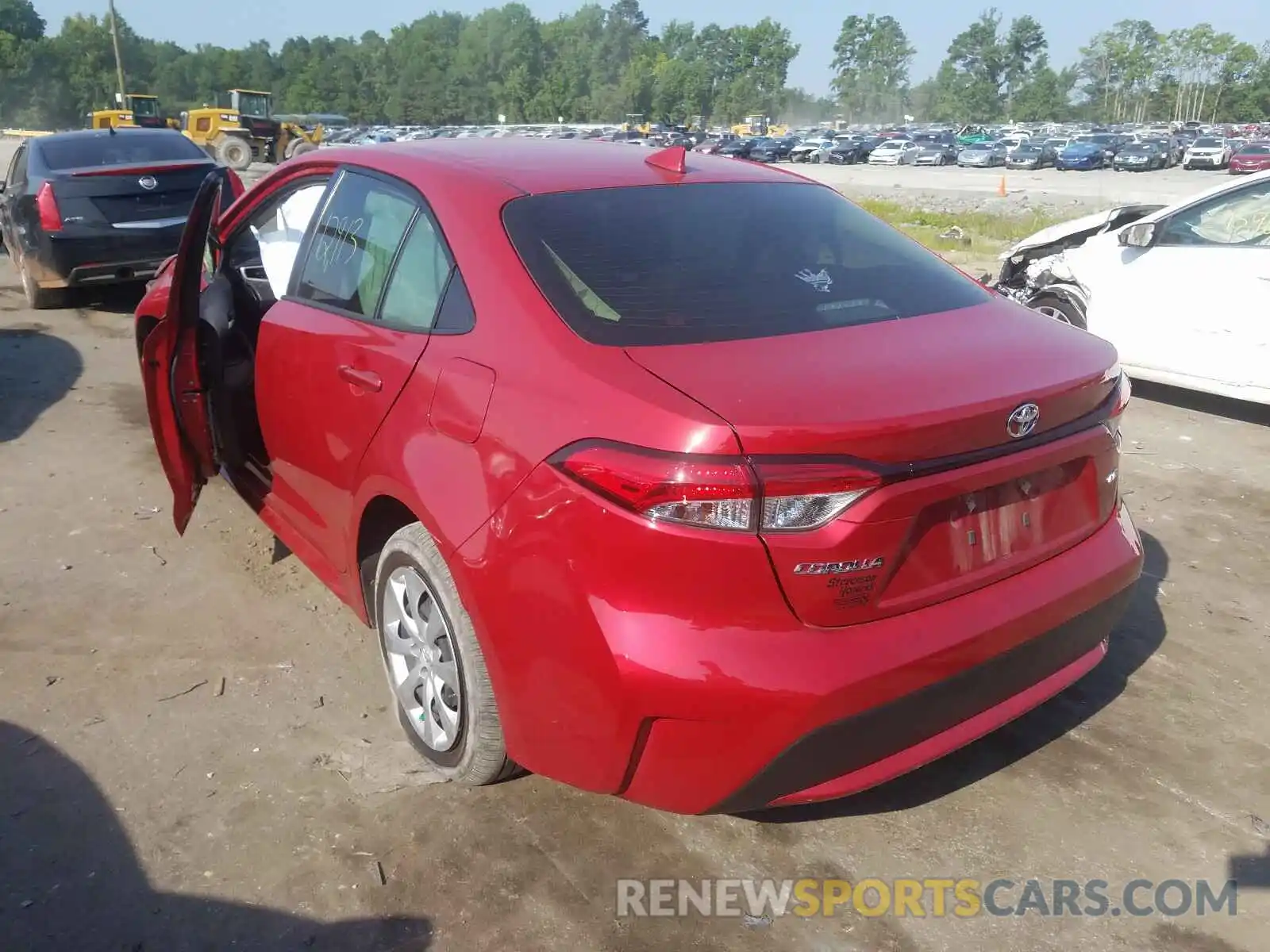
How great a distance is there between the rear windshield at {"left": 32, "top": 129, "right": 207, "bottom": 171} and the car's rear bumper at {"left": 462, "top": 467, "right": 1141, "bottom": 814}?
8.22 metres

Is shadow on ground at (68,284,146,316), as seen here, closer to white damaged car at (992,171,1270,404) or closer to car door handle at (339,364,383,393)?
car door handle at (339,364,383,393)

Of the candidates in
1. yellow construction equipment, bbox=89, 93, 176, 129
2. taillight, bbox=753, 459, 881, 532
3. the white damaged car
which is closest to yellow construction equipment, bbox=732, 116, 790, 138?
yellow construction equipment, bbox=89, 93, 176, 129

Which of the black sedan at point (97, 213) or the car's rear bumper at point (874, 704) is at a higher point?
the black sedan at point (97, 213)

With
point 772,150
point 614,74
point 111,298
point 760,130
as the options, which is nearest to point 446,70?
point 614,74

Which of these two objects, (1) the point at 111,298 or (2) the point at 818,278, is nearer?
(2) the point at 818,278

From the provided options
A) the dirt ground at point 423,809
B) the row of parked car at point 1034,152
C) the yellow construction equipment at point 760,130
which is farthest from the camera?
the yellow construction equipment at point 760,130

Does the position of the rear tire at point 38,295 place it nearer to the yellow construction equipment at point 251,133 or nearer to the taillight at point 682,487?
the taillight at point 682,487

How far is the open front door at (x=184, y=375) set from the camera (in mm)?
3727

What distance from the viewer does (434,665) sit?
290 centimetres

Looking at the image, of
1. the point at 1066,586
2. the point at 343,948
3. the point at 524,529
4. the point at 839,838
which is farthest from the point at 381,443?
the point at 1066,586

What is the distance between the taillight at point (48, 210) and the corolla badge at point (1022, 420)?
8.41m

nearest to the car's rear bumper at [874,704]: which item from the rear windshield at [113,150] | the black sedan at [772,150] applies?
the rear windshield at [113,150]

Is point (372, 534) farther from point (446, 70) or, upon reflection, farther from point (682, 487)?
point (446, 70)

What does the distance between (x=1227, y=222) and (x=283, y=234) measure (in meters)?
5.44
